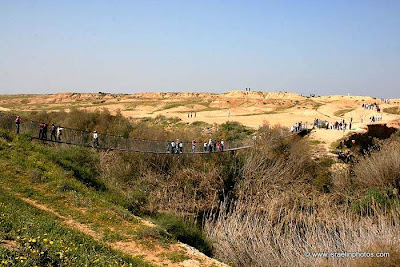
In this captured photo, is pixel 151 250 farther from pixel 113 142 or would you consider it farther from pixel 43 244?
pixel 113 142

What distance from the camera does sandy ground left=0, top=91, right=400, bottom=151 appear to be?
41.1 metres

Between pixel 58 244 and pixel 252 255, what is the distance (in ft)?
23.3

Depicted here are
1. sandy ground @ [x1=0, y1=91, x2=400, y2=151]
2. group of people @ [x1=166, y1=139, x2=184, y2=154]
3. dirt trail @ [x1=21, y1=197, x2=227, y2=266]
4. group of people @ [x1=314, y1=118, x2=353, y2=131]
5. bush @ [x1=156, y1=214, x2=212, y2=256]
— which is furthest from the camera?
sandy ground @ [x1=0, y1=91, x2=400, y2=151]

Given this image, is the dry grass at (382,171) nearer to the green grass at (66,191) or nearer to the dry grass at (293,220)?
the dry grass at (293,220)

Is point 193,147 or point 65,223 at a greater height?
point 193,147

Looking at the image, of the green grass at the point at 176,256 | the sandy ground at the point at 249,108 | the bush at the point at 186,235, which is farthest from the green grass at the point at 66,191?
the sandy ground at the point at 249,108

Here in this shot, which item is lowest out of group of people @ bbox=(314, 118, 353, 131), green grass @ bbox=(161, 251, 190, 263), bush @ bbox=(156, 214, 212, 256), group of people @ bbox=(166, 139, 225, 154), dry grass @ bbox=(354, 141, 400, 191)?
bush @ bbox=(156, 214, 212, 256)

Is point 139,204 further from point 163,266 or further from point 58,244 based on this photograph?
point 58,244

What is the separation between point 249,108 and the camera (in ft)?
196

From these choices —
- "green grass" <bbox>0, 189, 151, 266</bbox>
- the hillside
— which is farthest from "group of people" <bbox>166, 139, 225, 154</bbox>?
"green grass" <bbox>0, 189, 151, 266</bbox>

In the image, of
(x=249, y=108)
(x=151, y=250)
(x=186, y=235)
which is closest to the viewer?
(x=151, y=250)

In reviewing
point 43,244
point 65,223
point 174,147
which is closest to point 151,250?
point 65,223

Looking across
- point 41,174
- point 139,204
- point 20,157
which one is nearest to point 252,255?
point 139,204

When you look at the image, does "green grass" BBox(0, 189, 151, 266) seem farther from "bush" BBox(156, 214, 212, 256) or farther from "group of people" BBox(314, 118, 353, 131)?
"group of people" BBox(314, 118, 353, 131)
